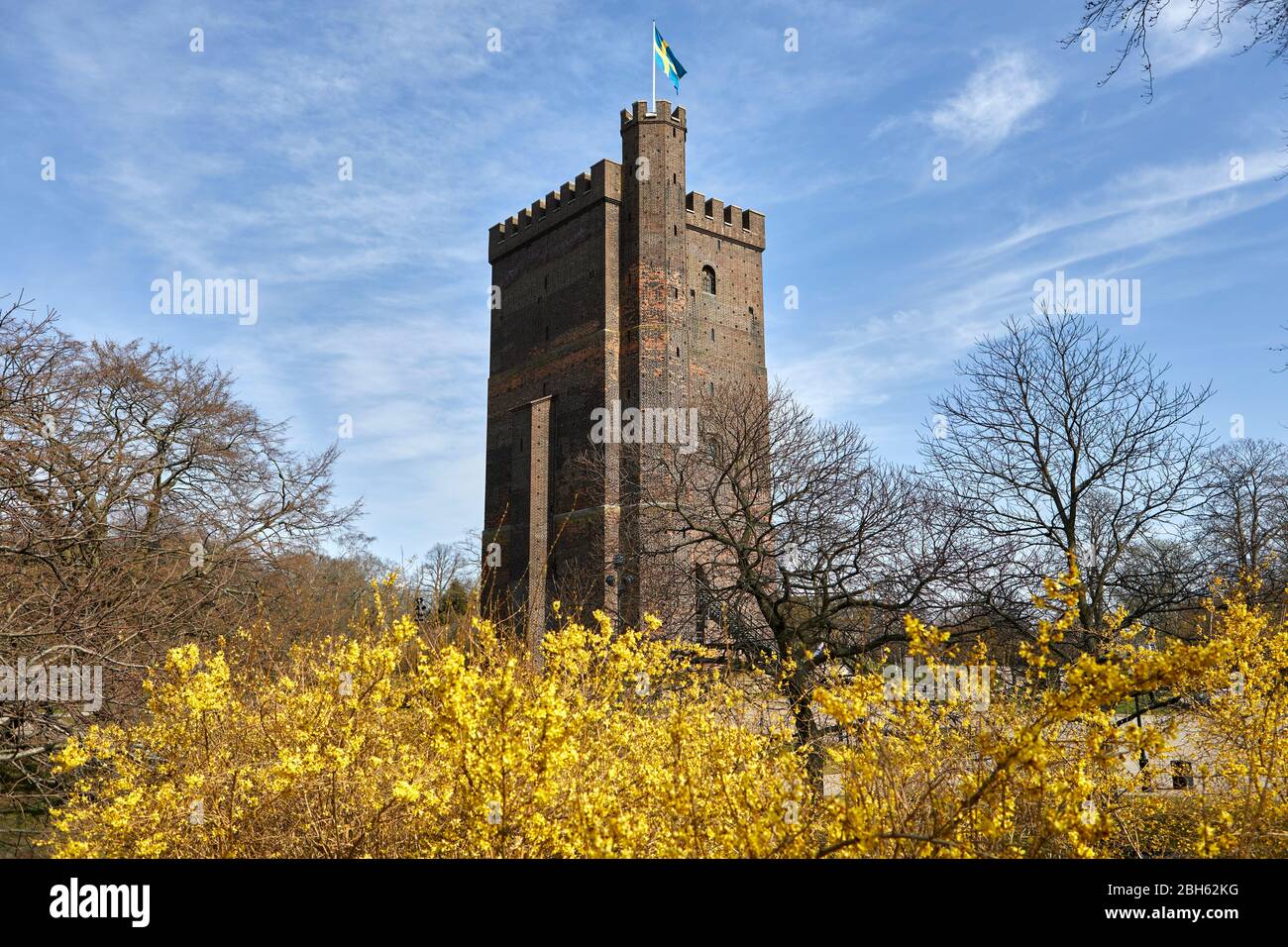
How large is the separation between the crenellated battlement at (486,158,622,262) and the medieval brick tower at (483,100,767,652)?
0.07 meters

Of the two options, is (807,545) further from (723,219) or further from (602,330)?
(723,219)

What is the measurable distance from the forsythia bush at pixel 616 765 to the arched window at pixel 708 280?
27.8 meters

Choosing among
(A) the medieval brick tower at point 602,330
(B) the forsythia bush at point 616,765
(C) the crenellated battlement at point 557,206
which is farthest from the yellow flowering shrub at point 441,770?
(C) the crenellated battlement at point 557,206

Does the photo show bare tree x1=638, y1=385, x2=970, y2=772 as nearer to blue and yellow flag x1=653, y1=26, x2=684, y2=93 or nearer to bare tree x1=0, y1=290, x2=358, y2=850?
bare tree x1=0, y1=290, x2=358, y2=850

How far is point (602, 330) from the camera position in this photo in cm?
3231

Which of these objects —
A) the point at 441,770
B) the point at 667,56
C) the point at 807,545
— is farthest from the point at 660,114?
the point at 441,770

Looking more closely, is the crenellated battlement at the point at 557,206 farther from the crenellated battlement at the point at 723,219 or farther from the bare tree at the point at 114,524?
the bare tree at the point at 114,524

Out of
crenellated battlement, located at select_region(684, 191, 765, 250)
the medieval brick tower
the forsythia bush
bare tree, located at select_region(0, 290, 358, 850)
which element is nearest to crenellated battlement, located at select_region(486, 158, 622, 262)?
the medieval brick tower

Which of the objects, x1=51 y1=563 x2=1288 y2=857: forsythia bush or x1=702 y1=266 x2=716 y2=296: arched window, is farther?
x1=702 y1=266 x2=716 y2=296: arched window

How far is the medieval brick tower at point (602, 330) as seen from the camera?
31.7 metres

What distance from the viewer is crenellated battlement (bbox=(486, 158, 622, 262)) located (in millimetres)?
32844

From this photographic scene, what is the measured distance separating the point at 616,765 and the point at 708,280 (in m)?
31.0
